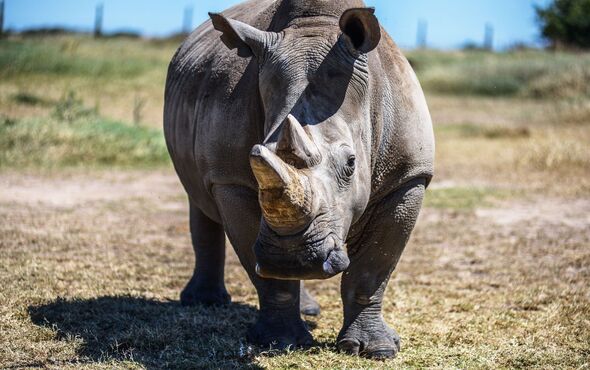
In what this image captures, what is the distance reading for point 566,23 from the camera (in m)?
35.8

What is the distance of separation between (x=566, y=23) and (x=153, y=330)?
3386cm

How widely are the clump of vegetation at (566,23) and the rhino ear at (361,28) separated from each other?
3262 centimetres

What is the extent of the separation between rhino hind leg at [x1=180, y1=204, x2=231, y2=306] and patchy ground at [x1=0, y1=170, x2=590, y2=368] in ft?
0.42

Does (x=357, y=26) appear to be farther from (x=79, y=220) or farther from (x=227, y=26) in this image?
(x=79, y=220)

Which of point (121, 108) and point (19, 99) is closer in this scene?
point (19, 99)

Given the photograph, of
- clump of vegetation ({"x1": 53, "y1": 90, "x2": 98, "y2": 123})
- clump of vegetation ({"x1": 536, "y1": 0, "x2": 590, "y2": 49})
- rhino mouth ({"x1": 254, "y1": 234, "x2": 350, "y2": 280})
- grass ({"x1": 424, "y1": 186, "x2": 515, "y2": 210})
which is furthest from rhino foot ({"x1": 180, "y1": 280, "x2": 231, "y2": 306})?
clump of vegetation ({"x1": 536, "y1": 0, "x2": 590, "y2": 49})

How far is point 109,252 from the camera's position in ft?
23.6

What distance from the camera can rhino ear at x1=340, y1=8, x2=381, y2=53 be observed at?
13.0 feet

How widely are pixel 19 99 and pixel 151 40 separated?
798 inches

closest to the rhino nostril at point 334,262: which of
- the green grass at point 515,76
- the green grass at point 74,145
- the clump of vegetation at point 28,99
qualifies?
the green grass at point 74,145

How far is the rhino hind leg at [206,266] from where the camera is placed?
5.77m

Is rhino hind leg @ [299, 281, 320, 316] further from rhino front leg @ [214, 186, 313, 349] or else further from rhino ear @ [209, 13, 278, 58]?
rhino ear @ [209, 13, 278, 58]

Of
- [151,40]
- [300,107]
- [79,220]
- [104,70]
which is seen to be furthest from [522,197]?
[151,40]

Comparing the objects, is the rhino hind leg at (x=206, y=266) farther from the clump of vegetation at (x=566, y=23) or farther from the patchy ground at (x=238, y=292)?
the clump of vegetation at (x=566, y=23)
